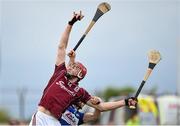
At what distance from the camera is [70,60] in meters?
→ 11.9

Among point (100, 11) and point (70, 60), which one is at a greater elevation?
point (100, 11)

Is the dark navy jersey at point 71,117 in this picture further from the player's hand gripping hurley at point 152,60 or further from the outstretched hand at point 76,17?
the outstretched hand at point 76,17

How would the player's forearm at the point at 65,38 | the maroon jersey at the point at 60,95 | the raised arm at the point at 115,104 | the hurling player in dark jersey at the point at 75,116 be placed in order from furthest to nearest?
the hurling player in dark jersey at the point at 75,116 → the player's forearm at the point at 65,38 → the raised arm at the point at 115,104 → the maroon jersey at the point at 60,95

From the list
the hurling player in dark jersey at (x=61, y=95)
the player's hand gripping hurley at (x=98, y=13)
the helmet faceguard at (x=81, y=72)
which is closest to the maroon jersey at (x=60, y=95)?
the hurling player in dark jersey at (x=61, y=95)

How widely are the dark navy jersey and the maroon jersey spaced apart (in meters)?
0.84

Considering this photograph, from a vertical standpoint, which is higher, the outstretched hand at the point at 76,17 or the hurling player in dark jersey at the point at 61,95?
the outstretched hand at the point at 76,17

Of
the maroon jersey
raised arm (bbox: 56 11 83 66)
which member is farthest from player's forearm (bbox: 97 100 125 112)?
raised arm (bbox: 56 11 83 66)

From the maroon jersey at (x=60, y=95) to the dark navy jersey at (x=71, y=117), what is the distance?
2.75ft

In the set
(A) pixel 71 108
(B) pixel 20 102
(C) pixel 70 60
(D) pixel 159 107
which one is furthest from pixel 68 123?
(B) pixel 20 102

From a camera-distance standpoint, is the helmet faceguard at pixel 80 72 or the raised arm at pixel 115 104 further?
the raised arm at pixel 115 104

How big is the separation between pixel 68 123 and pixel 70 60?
1228 mm

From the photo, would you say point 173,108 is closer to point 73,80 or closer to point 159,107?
point 159,107

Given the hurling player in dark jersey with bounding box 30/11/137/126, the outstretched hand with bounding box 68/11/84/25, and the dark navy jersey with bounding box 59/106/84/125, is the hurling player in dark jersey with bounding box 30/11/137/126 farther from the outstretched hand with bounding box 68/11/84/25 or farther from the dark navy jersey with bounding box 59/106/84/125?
the dark navy jersey with bounding box 59/106/84/125

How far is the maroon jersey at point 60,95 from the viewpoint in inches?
451
